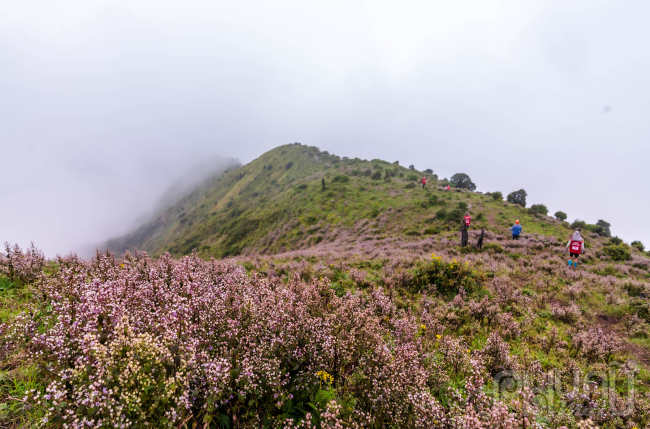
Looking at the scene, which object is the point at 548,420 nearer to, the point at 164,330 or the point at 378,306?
the point at 378,306

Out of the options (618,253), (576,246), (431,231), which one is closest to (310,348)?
(576,246)

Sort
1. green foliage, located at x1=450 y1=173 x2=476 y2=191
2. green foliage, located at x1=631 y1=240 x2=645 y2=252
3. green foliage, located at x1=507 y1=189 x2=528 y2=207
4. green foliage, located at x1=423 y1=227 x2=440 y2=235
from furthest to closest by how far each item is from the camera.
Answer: green foliage, located at x1=450 y1=173 x2=476 y2=191, green foliage, located at x1=507 y1=189 x2=528 y2=207, green foliage, located at x1=423 y1=227 x2=440 y2=235, green foliage, located at x1=631 y1=240 x2=645 y2=252

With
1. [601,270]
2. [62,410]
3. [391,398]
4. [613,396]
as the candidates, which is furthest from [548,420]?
[601,270]

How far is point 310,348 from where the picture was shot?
11.9 feet

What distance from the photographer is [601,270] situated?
48.6 feet

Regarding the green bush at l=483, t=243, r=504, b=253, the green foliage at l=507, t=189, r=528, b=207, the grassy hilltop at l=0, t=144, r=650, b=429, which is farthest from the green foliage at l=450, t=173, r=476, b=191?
the grassy hilltop at l=0, t=144, r=650, b=429

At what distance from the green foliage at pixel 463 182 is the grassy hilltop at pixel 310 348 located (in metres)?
76.2

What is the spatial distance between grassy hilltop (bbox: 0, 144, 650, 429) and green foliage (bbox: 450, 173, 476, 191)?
250 feet

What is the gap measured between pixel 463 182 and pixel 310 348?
9094 centimetres

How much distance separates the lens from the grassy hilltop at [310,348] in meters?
2.66

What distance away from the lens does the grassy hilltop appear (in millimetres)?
2664

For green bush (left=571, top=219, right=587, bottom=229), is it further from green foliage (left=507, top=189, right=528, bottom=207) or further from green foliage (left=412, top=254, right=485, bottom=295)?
green foliage (left=412, top=254, right=485, bottom=295)

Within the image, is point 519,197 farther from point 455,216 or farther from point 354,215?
point 354,215

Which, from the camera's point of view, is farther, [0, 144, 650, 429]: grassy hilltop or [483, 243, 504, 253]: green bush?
[483, 243, 504, 253]: green bush
